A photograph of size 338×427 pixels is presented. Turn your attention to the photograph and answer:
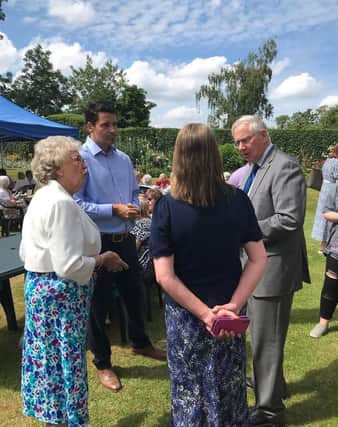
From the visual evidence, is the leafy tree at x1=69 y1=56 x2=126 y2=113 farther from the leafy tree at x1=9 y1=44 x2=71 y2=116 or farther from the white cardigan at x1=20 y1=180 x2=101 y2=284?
the white cardigan at x1=20 y1=180 x2=101 y2=284

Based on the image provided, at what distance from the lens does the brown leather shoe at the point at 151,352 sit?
3088 mm

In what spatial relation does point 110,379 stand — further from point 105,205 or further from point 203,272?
point 203,272

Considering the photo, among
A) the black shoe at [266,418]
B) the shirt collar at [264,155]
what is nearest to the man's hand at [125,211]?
the shirt collar at [264,155]

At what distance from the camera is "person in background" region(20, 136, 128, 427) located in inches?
66.2

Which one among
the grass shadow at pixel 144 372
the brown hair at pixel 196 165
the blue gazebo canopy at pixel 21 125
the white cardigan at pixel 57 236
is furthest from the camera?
the blue gazebo canopy at pixel 21 125

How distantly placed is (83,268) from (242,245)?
0.73m

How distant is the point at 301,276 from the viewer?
2.21 metres

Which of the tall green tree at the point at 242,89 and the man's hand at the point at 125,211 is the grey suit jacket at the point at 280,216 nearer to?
the man's hand at the point at 125,211

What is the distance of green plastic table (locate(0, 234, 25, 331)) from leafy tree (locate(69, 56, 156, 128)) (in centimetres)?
3839

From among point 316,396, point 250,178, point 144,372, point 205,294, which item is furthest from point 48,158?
point 316,396

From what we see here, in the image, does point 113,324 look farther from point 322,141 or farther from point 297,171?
point 322,141

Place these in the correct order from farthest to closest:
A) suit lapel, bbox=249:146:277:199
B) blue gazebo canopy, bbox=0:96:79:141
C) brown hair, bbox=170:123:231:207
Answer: blue gazebo canopy, bbox=0:96:79:141, suit lapel, bbox=249:146:277:199, brown hair, bbox=170:123:231:207

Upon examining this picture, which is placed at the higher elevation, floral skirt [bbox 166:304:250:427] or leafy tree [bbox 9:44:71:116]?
leafy tree [bbox 9:44:71:116]

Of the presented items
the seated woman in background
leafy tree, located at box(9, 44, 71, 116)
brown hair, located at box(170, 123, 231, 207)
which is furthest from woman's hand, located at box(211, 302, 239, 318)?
leafy tree, located at box(9, 44, 71, 116)
